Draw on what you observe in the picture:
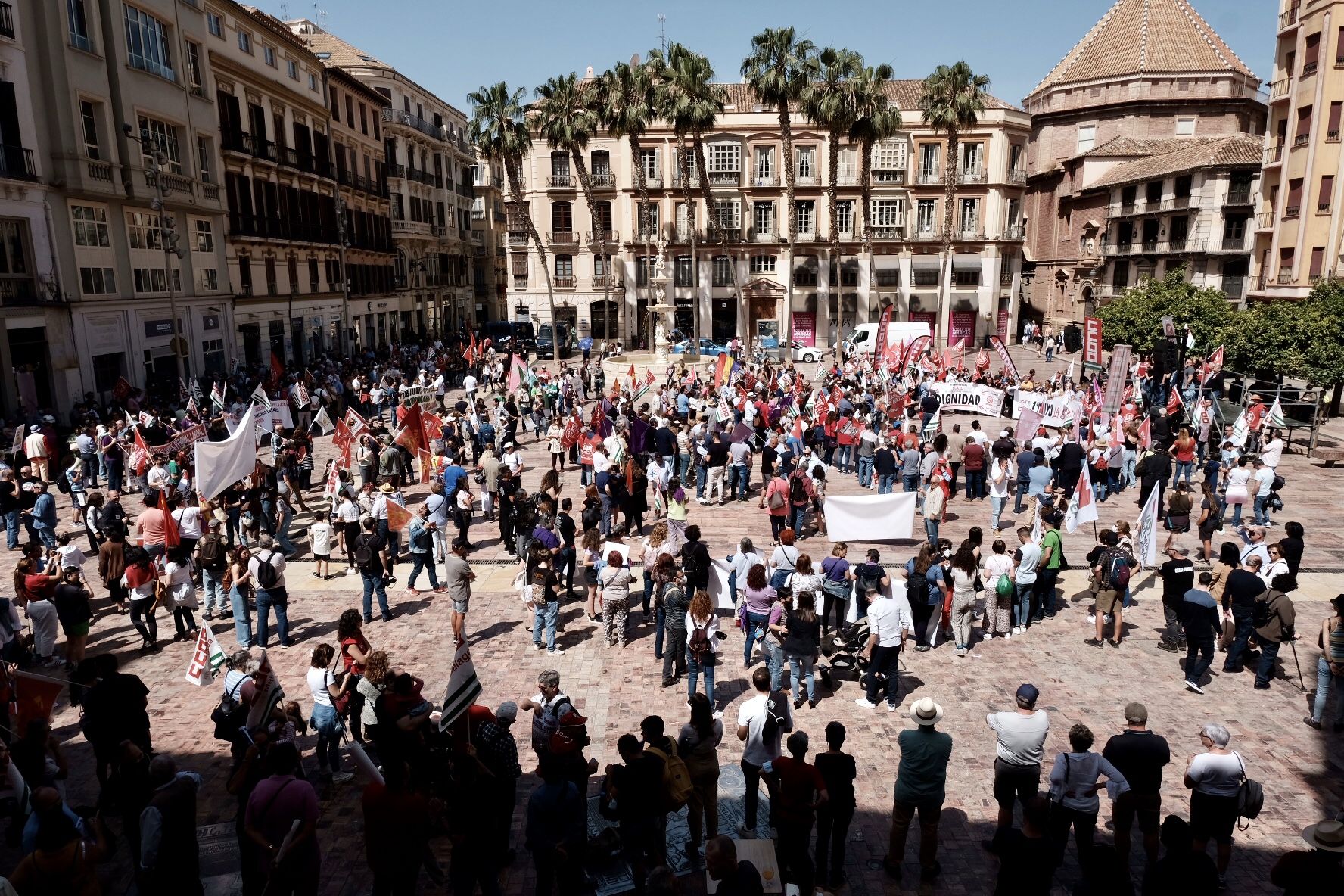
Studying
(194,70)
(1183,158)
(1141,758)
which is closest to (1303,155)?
(1183,158)

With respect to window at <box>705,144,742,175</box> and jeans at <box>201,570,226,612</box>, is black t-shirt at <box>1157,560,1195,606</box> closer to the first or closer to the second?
jeans at <box>201,570,226,612</box>

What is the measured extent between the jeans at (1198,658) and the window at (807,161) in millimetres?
47191

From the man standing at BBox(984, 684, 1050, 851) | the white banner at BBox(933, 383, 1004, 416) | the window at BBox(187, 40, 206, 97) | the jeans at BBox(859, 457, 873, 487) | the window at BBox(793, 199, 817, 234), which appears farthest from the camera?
the window at BBox(793, 199, 817, 234)

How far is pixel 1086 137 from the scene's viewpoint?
59156mm

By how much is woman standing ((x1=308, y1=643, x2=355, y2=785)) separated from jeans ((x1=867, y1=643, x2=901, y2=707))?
18.2 feet

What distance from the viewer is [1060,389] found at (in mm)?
25750

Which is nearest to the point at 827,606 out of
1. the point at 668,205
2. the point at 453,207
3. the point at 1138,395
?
the point at 1138,395

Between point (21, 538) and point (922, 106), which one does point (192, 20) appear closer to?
point (21, 538)

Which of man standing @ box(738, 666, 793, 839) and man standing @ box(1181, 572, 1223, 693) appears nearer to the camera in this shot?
man standing @ box(738, 666, 793, 839)

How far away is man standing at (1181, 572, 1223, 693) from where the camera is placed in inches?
391

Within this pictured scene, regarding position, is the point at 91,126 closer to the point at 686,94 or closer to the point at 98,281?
the point at 98,281

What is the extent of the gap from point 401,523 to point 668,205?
43.7 meters

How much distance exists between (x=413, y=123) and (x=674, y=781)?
204 ft

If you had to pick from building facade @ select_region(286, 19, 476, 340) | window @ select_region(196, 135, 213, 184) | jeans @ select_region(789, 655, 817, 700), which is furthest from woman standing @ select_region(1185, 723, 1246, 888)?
building facade @ select_region(286, 19, 476, 340)
